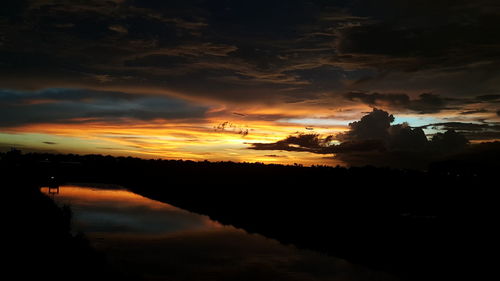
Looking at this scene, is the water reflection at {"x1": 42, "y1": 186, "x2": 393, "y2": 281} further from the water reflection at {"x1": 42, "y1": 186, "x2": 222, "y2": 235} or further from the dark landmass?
the dark landmass

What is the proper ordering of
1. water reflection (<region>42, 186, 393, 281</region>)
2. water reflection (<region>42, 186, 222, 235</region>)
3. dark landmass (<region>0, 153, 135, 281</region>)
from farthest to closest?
water reflection (<region>42, 186, 222, 235</region>) → water reflection (<region>42, 186, 393, 281</region>) → dark landmass (<region>0, 153, 135, 281</region>)

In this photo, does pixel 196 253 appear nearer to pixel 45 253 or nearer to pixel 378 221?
pixel 45 253

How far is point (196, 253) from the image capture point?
28844 millimetres

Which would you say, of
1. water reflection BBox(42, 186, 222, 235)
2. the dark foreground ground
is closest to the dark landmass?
the dark foreground ground

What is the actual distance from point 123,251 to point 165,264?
419 cm

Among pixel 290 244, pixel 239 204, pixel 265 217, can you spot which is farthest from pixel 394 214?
pixel 239 204

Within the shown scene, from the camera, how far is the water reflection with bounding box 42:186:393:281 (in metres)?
24.0

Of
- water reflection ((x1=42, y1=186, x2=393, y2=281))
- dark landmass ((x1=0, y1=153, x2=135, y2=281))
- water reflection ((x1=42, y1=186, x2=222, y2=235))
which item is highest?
dark landmass ((x1=0, y1=153, x2=135, y2=281))

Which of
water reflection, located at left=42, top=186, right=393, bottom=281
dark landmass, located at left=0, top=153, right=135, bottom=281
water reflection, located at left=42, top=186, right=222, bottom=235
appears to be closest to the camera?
dark landmass, located at left=0, top=153, right=135, bottom=281

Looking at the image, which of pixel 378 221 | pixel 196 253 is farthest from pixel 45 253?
pixel 378 221

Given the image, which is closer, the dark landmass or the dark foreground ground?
the dark landmass

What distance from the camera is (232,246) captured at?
31469 millimetres

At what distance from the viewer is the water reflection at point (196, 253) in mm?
23969

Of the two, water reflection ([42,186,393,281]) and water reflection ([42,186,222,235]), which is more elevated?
water reflection ([42,186,222,235])
